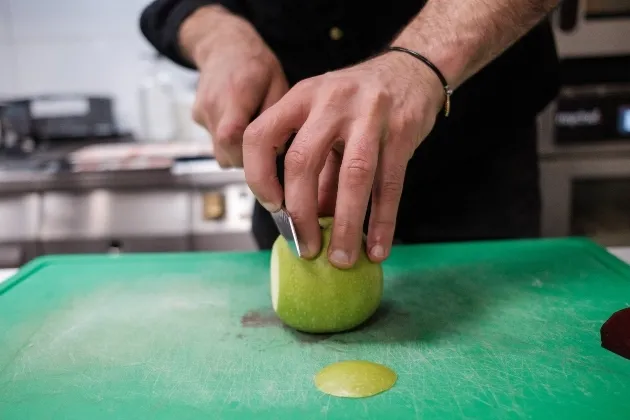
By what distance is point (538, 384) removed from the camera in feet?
1.96

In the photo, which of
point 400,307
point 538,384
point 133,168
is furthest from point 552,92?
point 133,168

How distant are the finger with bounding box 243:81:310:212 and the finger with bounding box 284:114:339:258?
0.09ft

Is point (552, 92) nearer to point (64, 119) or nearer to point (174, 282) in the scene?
point (174, 282)

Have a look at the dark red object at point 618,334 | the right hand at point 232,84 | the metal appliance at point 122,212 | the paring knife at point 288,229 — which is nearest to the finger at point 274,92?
the right hand at point 232,84

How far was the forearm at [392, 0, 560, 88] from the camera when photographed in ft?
2.42

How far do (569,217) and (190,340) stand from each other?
1.29 metres

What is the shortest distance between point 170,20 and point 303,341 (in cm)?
73

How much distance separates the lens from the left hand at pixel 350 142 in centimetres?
66

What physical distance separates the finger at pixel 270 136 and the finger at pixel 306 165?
0.09 ft

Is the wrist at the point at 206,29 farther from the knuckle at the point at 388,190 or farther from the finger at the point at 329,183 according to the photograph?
the knuckle at the point at 388,190

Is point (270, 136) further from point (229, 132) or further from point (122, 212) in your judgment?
point (122, 212)

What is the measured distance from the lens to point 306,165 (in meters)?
0.67

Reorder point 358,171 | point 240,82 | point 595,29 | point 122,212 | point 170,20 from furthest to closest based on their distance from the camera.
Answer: point 122,212 → point 595,29 → point 170,20 → point 240,82 → point 358,171

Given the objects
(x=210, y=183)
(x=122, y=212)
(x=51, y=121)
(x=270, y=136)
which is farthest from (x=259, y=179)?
(x=51, y=121)
